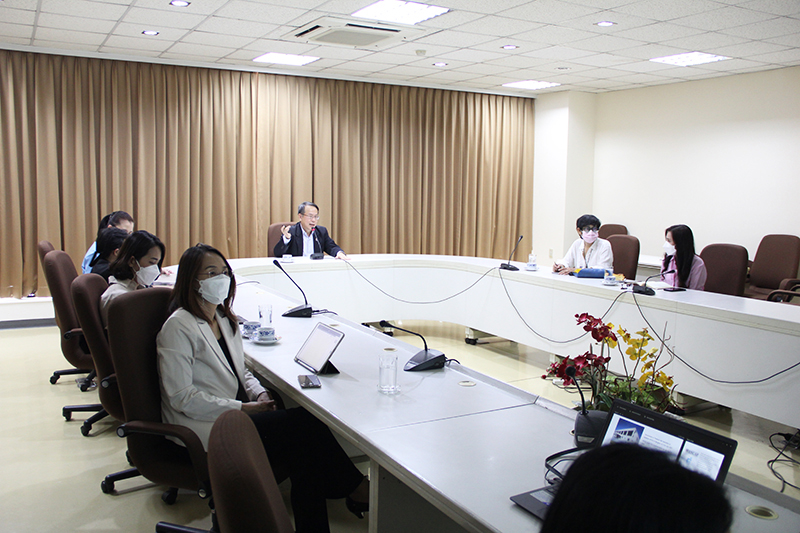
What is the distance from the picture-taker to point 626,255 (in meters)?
5.29

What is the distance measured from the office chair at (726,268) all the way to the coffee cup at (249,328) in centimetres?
352

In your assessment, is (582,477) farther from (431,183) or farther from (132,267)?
(431,183)

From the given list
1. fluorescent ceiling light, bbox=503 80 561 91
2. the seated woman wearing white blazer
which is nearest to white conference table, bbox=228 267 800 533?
the seated woman wearing white blazer

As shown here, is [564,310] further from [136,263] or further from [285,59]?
[285,59]

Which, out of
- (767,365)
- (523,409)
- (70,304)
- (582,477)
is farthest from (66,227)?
(582,477)

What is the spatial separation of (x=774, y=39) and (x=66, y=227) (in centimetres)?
649

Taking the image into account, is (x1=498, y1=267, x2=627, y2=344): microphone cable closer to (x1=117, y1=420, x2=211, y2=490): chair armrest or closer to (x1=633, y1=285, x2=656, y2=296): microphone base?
(x1=633, y1=285, x2=656, y2=296): microphone base

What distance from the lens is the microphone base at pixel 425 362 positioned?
2395 millimetres

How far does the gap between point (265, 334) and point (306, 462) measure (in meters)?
0.80

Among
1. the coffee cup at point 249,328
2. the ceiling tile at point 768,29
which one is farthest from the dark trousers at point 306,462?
the ceiling tile at point 768,29

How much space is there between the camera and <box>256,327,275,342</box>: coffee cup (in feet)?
9.19

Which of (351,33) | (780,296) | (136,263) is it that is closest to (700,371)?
(780,296)

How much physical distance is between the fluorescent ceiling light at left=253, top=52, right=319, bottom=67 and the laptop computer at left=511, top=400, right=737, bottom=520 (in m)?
5.44

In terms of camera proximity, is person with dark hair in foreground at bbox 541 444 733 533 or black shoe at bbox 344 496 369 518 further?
black shoe at bbox 344 496 369 518
